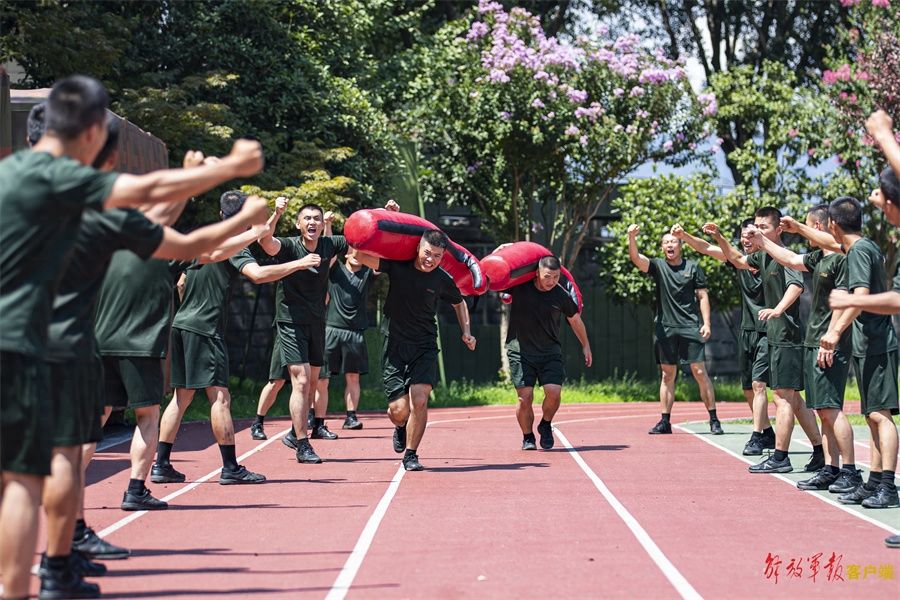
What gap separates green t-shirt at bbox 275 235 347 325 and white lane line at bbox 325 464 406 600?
2.43 metres

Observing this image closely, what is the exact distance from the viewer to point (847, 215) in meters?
8.10

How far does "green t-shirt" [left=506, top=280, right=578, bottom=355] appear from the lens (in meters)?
12.0

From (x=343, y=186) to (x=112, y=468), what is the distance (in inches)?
356

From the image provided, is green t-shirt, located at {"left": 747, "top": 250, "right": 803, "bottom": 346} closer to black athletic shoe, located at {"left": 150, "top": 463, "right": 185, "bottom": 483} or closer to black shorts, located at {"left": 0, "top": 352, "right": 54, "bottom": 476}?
black athletic shoe, located at {"left": 150, "top": 463, "right": 185, "bottom": 483}

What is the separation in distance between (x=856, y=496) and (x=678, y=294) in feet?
18.5

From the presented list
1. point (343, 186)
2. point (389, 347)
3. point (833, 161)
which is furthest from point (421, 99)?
point (389, 347)

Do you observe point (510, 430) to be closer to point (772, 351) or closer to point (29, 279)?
point (772, 351)

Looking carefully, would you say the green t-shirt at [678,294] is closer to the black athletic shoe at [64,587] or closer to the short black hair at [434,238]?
the short black hair at [434,238]

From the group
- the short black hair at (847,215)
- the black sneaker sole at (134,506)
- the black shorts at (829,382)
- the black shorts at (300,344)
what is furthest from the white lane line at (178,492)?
the short black hair at (847,215)

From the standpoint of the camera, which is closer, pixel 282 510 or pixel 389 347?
pixel 282 510

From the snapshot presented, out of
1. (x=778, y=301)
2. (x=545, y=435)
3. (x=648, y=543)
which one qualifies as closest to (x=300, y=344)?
(x=545, y=435)

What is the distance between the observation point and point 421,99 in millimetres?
23672

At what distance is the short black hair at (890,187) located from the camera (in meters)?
6.86

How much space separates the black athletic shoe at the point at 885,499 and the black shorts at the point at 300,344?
506cm
